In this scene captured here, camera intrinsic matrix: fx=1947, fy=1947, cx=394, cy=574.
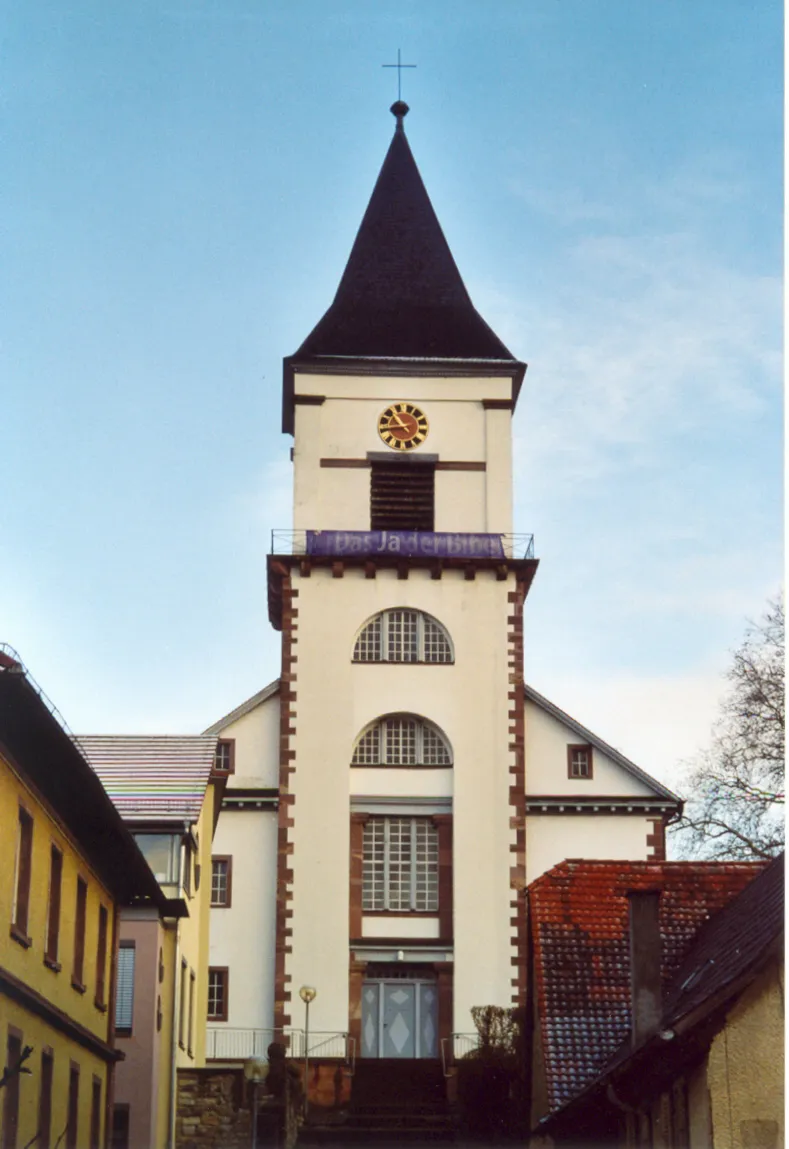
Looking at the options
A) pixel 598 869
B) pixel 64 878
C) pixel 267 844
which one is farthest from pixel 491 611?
pixel 64 878

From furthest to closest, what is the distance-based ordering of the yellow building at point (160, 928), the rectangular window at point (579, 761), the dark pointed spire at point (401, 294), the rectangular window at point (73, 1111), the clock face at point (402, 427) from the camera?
the dark pointed spire at point (401, 294)
the clock face at point (402, 427)
the rectangular window at point (579, 761)
the yellow building at point (160, 928)
the rectangular window at point (73, 1111)

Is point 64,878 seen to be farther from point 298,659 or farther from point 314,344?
point 314,344

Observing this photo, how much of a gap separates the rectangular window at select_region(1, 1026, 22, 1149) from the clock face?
2991cm

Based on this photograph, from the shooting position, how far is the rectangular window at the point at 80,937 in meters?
23.4

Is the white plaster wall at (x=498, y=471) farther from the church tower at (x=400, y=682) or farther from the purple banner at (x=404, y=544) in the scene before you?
the purple banner at (x=404, y=544)

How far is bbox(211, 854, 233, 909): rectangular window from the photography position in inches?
1766

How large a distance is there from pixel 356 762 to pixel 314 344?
10.8 m

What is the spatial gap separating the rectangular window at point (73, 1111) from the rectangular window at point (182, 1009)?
440 inches

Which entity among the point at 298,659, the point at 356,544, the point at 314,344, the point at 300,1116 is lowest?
the point at 300,1116

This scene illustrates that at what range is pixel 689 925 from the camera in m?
23.0

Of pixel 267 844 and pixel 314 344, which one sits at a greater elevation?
pixel 314 344

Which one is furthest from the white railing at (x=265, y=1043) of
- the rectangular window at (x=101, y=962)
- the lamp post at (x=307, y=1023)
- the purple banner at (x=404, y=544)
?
the rectangular window at (x=101, y=962)

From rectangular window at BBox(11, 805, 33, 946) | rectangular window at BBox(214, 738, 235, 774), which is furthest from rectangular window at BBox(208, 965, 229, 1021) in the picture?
rectangular window at BBox(11, 805, 33, 946)

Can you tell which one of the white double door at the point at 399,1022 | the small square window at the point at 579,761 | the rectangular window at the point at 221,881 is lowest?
the white double door at the point at 399,1022
